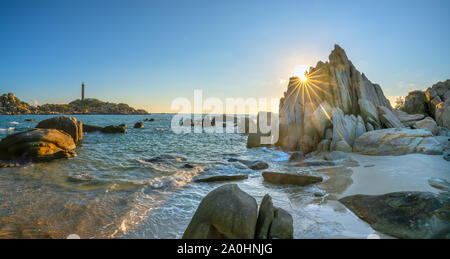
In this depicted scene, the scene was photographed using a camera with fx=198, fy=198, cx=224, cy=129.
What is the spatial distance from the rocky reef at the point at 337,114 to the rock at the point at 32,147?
64.4 feet

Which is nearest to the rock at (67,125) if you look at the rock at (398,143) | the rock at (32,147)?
the rock at (32,147)

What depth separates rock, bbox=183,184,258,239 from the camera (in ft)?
13.8

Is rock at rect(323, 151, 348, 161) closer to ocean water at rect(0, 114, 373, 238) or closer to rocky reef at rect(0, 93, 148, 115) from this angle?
ocean water at rect(0, 114, 373, 238)

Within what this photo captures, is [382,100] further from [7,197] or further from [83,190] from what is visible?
[7,197]

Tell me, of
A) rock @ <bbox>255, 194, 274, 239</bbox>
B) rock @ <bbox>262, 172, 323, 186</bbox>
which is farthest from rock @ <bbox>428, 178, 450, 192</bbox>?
rock @ <bbox>255, 194, 274, 239</bbox>

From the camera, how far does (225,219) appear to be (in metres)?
4.28

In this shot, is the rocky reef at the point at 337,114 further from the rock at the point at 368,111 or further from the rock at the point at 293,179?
the rock at the point at 293,179

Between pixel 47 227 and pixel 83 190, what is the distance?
10.6 feet

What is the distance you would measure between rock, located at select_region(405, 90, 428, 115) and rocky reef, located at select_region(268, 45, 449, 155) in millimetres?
8415

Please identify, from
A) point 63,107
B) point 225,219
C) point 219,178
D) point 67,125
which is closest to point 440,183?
point 225,219

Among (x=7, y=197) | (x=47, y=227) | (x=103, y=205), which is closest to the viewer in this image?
(x=47, y=227)
